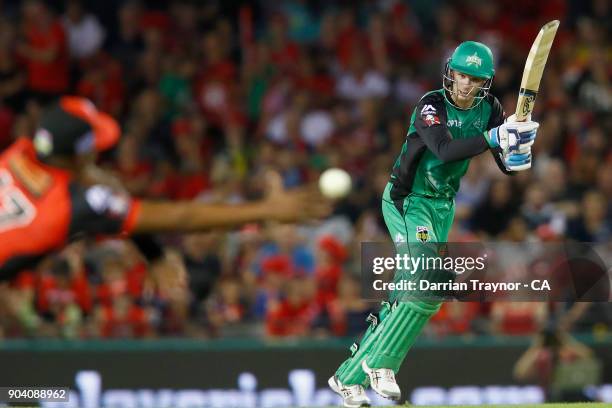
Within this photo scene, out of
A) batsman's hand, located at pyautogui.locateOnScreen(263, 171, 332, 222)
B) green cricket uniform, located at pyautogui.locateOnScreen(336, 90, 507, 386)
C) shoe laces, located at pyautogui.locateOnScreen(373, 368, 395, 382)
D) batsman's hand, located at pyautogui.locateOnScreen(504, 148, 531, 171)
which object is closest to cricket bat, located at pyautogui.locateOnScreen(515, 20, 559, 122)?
batsman's hand, located at pyautogui.locateOnScreen(504, 148, 531, 171)

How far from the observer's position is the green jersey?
28.3 feet

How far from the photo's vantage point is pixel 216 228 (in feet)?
21.5

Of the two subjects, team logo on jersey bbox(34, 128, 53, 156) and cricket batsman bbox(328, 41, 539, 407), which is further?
cricket batsman bbox(328, 41, 539, 407)

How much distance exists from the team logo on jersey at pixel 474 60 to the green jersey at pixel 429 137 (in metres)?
0.38

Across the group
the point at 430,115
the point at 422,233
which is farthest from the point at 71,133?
the point at 422,233

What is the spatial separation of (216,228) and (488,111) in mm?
3062

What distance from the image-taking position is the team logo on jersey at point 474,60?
28.1ft

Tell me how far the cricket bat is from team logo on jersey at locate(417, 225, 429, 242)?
3.41ft

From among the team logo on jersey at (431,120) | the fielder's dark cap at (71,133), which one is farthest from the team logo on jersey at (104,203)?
the team logo on jersey at (431,120)

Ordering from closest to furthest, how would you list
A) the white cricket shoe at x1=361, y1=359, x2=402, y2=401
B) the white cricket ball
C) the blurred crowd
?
1. the white cricket ball
2. the white cricket shoe at x1=361, y1=359, x2=402, y2=401
3. the blurred crowd

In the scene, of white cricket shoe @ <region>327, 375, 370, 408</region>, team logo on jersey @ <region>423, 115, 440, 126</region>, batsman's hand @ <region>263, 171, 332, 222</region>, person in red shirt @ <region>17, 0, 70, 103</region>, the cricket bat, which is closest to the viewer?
batsman's hand @ <region>263, 171, 332, 222</region>

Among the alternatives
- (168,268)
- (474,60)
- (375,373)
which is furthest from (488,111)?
(168,268)

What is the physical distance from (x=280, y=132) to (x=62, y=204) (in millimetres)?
9467

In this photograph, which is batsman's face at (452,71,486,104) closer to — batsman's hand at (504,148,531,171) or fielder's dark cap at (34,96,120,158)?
batsman's hand at (504,148,531,171)
